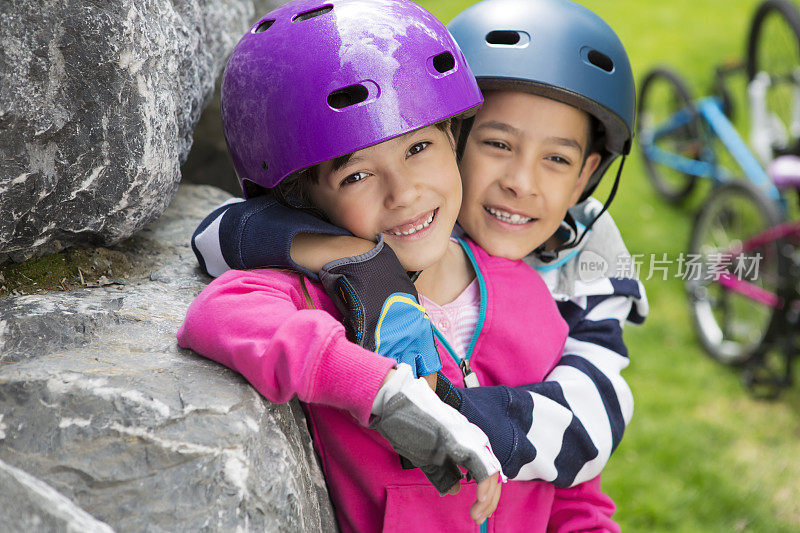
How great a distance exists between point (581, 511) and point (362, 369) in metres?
1.10

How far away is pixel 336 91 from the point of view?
1.99m

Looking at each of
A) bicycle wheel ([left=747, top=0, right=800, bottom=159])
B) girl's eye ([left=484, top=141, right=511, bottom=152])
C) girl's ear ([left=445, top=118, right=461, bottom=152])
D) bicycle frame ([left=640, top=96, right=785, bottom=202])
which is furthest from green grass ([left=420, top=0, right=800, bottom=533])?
girl's ear ([left=445, top=118, right=461, bottom=152])

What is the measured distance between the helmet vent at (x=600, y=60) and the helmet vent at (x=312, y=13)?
1015 millimetres

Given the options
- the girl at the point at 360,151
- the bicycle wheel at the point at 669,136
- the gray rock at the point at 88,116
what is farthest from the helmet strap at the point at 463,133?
the bicycle wheel at the point at 669,136

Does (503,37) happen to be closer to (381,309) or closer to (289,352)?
(381,309)

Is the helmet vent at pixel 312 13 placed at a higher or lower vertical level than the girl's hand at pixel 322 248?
higher

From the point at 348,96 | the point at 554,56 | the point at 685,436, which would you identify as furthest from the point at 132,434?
the point at 685,436

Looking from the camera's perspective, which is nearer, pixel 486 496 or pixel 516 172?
pixel 486 496

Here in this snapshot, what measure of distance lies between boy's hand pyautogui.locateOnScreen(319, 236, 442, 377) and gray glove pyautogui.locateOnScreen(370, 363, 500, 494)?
172 mm

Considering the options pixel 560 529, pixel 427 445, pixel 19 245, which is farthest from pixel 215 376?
pixel 560 529

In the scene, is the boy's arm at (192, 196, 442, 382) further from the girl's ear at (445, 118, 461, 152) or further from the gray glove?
the girl's ear at (445, 118, 461, 152)

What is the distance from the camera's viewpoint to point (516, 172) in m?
2.52

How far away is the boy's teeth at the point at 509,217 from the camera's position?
2533 millimetres

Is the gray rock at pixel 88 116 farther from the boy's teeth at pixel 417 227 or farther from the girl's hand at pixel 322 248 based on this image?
the boy's teeth at pixel 417 227
